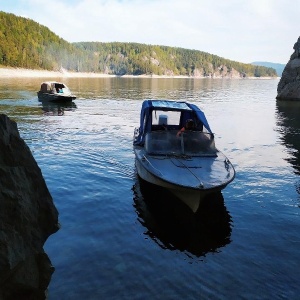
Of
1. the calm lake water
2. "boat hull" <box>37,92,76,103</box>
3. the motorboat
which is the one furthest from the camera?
"boat hull" <box>37,92,76,103</box>

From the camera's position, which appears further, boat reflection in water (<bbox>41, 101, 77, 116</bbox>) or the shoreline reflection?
boat reflection in water (<bbox>41, 101, 77, 116</bbox>)

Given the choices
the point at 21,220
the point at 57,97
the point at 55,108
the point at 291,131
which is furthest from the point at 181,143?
the point at 57,97

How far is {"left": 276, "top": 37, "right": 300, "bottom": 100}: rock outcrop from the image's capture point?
58.7 metres

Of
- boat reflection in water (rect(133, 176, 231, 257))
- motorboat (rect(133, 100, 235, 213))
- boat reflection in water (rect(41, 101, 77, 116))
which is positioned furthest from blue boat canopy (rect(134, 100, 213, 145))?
boat reflection in water (rect(41, 101, 77, 116))

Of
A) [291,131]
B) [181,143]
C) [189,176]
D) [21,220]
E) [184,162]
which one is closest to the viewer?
[21,220]

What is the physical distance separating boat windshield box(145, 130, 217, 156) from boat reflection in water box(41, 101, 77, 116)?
2564 centimetres

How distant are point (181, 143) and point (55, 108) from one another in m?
31.6

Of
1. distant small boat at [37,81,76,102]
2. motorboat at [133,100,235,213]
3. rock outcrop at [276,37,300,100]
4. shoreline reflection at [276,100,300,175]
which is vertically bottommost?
shoreline reflection at [276,100,300,175]

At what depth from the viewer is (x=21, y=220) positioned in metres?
7.16

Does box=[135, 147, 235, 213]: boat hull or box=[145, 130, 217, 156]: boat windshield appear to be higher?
box=[145, 130, 217, 156]: boat windshield

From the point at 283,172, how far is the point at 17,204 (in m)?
15.3

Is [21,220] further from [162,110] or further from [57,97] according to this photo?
[57,97]

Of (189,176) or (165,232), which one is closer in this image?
(165,232)

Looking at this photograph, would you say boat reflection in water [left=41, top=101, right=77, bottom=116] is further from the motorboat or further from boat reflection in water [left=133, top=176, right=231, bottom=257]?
boat reflection in water [left=133, top=176, right=231, bottom=257]
